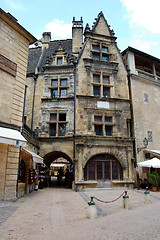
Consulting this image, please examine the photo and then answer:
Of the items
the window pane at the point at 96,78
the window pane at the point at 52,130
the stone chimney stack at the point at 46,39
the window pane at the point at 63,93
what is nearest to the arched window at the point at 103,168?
the window pane at the point at 52,130

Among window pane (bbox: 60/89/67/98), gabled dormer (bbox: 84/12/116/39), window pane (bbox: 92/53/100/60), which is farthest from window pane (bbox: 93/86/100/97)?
gabled dormer (bbox: 84/12/116/39)

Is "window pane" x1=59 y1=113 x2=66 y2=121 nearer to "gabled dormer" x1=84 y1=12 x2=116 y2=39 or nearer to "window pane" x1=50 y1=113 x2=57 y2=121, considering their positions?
"window pane" x1=50 y1=113 x2=57 y2=121

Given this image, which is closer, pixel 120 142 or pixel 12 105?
pixel 12 105

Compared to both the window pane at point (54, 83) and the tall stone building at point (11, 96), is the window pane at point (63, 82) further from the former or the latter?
the tall stone building at point (11, 96)

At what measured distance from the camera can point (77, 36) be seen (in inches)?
695

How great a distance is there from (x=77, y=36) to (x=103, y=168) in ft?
43.3

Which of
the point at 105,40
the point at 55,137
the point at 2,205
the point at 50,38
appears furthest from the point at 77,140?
the point at 50,38

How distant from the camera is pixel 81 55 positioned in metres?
15.3

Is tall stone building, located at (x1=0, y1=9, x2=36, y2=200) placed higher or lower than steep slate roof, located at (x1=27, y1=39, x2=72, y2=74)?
lower

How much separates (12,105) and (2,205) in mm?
4343

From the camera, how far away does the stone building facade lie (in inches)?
556

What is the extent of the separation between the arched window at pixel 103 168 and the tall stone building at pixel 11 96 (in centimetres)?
605

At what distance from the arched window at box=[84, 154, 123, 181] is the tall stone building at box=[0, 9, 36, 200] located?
6051mm

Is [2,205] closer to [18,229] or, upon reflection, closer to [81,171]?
[18,229]
